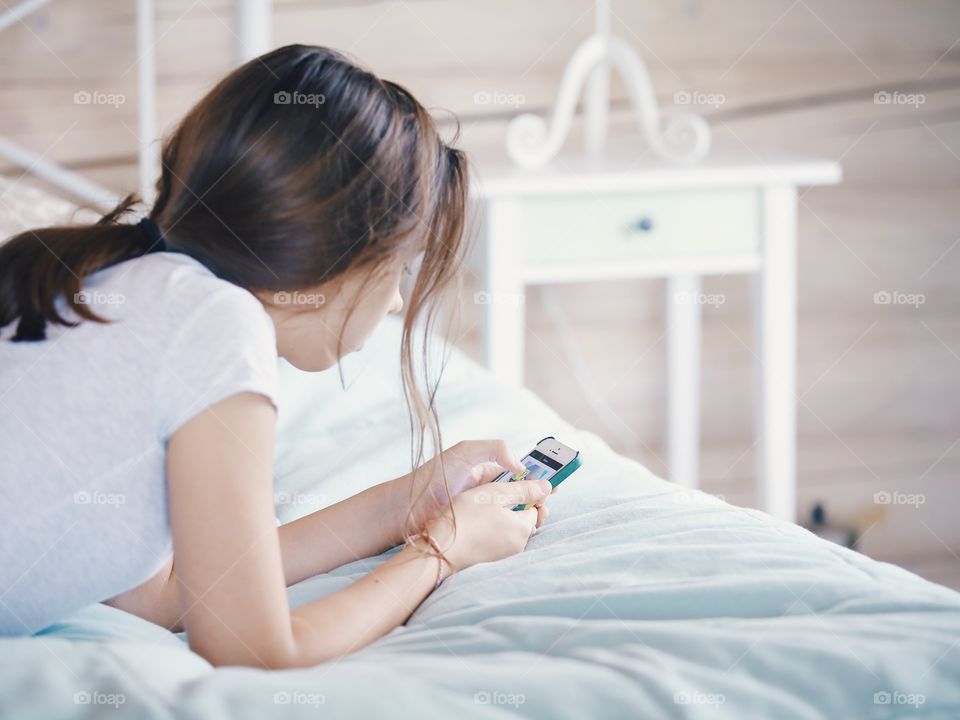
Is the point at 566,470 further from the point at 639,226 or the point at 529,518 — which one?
the point at 639,226

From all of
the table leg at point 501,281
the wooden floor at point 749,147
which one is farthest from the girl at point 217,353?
the wooden floor at point 749,147

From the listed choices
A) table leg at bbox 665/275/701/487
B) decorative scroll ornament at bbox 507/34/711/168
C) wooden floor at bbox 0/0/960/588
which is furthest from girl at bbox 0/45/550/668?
table leg at bbox 665/275/701/487

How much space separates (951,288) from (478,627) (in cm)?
167

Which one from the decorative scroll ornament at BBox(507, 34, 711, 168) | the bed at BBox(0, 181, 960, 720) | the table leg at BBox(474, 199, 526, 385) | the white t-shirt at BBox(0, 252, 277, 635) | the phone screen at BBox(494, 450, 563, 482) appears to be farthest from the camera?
the decorative scroll ornament at BBox(507, 34, 711, 168)

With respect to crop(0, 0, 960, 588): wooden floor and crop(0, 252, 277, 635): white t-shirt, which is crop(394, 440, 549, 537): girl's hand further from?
crop(0, 0, 960, 588): wooden floor

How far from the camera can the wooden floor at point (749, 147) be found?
1.74 m

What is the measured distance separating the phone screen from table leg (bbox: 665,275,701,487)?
3.36ft

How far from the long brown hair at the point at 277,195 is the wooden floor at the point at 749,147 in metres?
1.03

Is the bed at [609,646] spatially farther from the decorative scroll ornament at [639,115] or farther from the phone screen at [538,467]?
the decorative scroll ornament at [639,115]

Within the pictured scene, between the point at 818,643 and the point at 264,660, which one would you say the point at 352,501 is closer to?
the point at 264,660

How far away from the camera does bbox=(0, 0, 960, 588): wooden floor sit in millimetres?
1739

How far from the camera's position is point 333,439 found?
1017 millimetres

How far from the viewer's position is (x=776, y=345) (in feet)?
4.97

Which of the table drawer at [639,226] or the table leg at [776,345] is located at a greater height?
the table drawer at [639,226]
